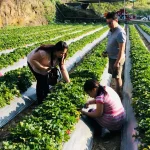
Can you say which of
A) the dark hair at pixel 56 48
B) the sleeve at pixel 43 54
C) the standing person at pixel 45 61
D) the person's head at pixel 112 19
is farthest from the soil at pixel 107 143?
the person's head at pixel 112 19

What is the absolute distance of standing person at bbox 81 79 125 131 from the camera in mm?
6824

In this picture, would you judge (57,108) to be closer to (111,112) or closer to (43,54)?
(111,112)

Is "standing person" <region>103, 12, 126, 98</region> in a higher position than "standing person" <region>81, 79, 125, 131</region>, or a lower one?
higher

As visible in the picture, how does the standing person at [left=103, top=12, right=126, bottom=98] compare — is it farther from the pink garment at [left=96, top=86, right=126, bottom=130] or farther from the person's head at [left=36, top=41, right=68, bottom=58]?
the pink garment at [left=96, top=86, right=126, bottom=130]

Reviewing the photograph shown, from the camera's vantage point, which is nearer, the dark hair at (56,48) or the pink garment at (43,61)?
the dark hair at (56,48)

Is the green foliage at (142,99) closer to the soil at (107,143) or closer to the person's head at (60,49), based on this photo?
the soil at (107,143)

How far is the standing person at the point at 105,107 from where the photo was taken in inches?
269

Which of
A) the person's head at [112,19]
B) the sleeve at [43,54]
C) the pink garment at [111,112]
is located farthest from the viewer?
the person's head at [112,19]

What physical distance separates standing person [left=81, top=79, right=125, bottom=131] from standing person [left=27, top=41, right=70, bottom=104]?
4.51 ft

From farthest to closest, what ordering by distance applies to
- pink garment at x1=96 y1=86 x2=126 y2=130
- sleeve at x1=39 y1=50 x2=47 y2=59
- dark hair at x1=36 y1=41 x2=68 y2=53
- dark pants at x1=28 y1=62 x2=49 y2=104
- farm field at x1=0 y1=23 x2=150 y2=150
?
dark pants at x1=28 y1=62 x2=49 y2=104 → sleeve at x1=39 y1=50 x2=47 y2=59 → dark hair at x1=36 y1=41 x2=68 y2=53 → pink garment at x1=96 y1=86 x2=126 y2=130 → farm field at x1=0 y1=23 x2=150 y2=150

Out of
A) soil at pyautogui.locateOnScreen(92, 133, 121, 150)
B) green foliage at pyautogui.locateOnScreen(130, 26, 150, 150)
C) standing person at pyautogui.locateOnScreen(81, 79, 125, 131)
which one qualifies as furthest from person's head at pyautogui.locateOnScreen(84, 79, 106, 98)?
soil at pyautogui.locateOnScreen(92, 133, 121, 150)

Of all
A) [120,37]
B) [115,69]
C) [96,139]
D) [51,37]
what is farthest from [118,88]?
[51,37]

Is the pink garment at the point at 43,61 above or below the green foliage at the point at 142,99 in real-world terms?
above

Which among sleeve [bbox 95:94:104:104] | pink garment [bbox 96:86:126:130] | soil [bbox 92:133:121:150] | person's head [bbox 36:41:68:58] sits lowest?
soil [bbox 92:133:121:150]
